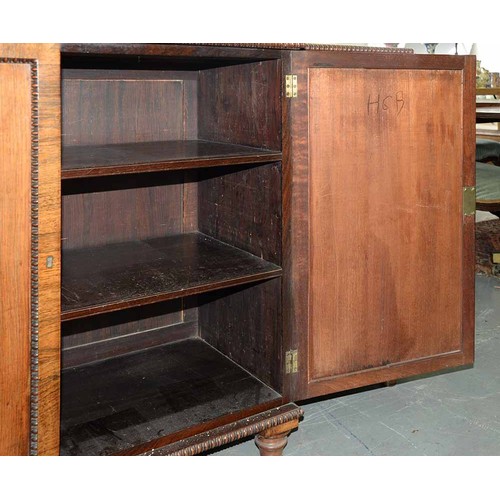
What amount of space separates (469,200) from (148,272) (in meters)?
1.00

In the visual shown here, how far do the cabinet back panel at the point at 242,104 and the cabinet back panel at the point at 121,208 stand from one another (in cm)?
24

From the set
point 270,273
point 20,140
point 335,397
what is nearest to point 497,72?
point 335,397

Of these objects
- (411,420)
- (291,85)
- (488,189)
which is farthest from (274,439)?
(488,189)

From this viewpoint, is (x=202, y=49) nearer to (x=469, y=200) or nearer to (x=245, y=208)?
(x=245, y=208)

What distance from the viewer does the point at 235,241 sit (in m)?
2.27

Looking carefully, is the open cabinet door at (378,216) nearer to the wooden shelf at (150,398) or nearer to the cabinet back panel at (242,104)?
the cabinet back panel at (242,104)

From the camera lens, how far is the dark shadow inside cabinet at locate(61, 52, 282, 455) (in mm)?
1917

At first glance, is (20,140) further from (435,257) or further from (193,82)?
(435,257)

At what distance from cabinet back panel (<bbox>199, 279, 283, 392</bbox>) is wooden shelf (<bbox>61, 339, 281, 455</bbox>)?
0.12 ft

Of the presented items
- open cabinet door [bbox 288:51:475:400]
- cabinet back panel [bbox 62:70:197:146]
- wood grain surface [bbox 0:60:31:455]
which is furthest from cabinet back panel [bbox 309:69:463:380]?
wood grain surface [bbox 0:60:31:455]

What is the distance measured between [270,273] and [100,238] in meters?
0.66

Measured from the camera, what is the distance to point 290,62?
1879mm

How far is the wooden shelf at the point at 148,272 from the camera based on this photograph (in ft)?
5.90

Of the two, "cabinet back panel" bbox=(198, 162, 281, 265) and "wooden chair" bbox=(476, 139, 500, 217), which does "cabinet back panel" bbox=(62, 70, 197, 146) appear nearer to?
"cabinet back panel" bbox=(198, 162, 281, 265)
